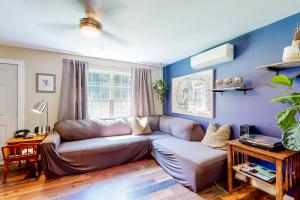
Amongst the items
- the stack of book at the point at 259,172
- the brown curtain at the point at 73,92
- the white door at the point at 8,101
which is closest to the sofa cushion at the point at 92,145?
the brown curtain at the point at 73,92

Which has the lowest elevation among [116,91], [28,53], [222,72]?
[116,91]

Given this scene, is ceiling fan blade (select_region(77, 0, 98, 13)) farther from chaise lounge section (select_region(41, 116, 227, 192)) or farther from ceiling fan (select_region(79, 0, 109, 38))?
chaise lounge section (select_region(41, 116, 227, 192))

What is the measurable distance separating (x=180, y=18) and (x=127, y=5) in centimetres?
67

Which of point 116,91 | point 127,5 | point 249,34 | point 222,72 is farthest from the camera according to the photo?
point 116,91

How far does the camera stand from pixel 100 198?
71.4 inches

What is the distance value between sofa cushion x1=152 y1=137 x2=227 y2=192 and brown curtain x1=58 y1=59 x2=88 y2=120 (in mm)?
1964

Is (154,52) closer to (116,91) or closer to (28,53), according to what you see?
(116,91)

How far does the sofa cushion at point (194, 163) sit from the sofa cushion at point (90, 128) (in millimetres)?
1197

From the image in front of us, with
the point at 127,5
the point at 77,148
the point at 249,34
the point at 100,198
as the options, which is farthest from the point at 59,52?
the point at 249,34

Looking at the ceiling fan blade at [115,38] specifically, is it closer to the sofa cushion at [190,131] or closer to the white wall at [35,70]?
the white wall at [35,70]

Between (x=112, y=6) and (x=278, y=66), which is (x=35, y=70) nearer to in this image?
(x=112, y=6)

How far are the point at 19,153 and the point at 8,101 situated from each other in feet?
3.56

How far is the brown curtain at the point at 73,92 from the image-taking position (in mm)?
3047

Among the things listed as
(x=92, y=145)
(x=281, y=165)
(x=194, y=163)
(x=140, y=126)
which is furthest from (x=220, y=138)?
(x=92, y=145)
